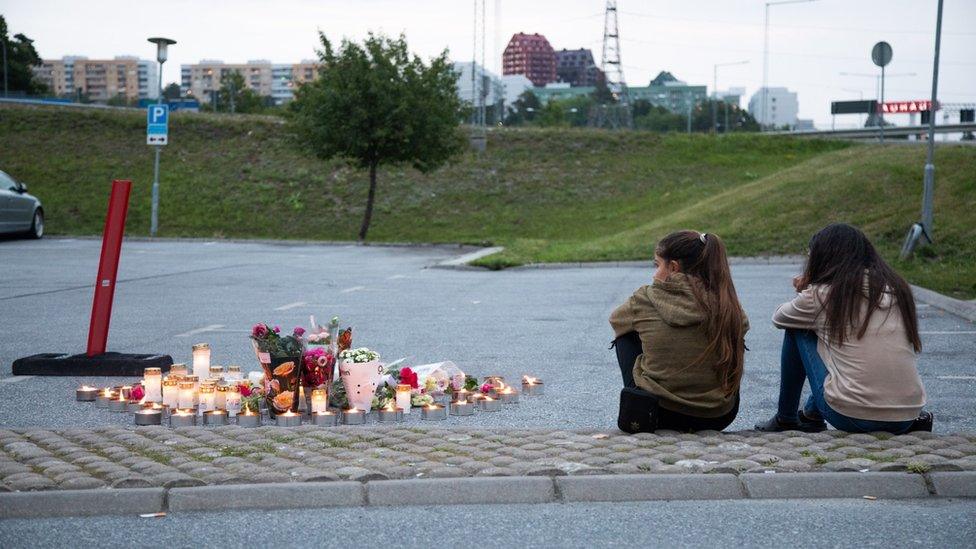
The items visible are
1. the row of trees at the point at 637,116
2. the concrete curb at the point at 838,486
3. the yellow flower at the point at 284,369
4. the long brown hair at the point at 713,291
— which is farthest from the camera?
the row of trees at the point at 637,116

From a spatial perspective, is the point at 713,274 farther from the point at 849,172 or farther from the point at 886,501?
the point at 849,172

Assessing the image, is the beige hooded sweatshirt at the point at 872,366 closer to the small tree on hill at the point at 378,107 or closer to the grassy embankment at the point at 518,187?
the grassy embankment at the point at 518,187

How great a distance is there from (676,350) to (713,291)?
38 centimetres

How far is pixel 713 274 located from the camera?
6176 mm

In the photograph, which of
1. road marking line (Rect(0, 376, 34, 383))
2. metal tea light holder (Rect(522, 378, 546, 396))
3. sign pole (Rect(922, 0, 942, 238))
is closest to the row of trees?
sign pole (Rect(922, 0, 942, 238))

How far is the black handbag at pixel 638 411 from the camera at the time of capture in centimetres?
623

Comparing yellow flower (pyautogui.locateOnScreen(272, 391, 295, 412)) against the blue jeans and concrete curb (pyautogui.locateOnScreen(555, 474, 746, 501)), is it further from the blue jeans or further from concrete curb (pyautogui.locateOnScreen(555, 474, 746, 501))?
the blue jeans

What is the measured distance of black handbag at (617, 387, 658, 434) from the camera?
245 inches

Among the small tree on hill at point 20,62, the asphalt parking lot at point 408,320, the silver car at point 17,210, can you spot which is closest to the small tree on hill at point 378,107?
the silver car at point 17,210

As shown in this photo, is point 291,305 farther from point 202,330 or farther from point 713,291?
point 713,291

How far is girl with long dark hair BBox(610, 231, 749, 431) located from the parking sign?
30103mm

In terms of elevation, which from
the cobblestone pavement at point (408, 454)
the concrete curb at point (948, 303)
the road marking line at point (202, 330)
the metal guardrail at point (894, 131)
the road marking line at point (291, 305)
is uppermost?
the metal guardrail at point (894, 131)

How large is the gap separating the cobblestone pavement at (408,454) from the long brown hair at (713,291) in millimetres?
480

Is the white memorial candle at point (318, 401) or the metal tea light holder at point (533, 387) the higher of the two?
the white memorial candle at point (318, 401)
